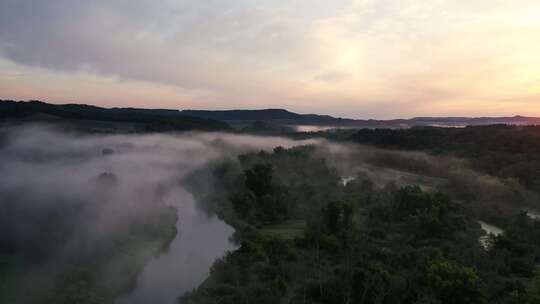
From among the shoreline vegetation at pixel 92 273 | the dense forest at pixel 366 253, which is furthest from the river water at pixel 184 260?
the dense forest at pixel 366 253

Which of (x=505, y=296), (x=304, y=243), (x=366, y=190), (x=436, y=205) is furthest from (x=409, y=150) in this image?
(x=505, y=296)

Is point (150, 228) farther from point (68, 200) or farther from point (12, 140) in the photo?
point (12, 140)

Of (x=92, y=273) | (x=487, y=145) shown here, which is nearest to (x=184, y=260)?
(x=92, y=273)

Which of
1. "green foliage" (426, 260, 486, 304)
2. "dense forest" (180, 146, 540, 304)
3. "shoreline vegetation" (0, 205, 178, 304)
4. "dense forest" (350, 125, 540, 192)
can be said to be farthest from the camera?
"dense forest" (350, 125, 540, 192)

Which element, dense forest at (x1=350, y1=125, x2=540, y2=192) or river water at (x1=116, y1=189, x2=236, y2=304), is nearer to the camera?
river water at (x1=116, y1=189, x2=236, y2=304)

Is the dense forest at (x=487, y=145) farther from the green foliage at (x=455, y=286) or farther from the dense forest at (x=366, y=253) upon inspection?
the green foliage at (x=455, y=286)

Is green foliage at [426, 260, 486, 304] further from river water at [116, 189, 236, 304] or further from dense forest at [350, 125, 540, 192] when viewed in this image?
dense forest at [350, 125, 540, 192]

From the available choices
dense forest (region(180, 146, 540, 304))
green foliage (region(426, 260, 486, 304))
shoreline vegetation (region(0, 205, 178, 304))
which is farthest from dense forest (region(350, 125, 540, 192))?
shoreline vegetation (region(0, 205, 178, 304))

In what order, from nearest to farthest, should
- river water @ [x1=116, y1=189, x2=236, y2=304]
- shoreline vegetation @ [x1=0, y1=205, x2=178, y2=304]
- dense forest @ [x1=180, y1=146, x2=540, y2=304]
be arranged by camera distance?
1. dense forest @ [x1=180, y1=146, x2=540, y2=304]
2. shoreline vegetation @ [x1=0, y1=205, x2=178, y2=304]
3. river water @ [x1=116, y1=189, x2=236, y2=304]
